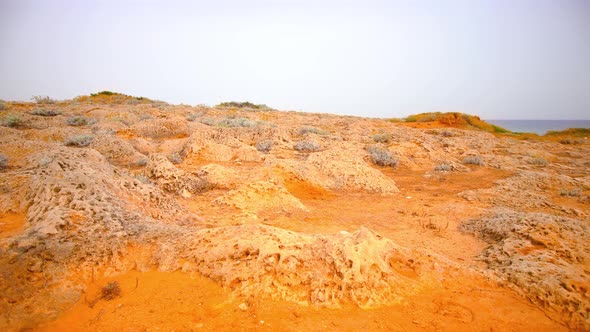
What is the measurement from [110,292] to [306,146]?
25.8ft

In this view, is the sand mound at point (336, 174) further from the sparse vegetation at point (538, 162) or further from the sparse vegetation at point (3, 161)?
the sparse vegetation at point (538, 162)

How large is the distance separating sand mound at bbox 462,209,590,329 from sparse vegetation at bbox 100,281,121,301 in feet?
10.7

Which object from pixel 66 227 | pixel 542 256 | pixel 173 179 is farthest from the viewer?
pixel 173 179

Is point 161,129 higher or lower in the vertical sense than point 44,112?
lower

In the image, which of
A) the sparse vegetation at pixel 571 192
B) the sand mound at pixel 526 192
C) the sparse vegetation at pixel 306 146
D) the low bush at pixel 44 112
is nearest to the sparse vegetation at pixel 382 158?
the sparse vegetation at pixel 306 146

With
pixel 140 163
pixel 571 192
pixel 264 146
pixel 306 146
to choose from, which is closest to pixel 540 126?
pixel 571 192

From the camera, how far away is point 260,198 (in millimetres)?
5336

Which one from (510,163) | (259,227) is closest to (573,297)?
(259,227)

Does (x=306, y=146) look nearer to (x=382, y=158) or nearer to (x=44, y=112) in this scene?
(x=382, y=158)

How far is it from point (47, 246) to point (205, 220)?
189 centimetres

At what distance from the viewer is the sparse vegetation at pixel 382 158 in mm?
9758

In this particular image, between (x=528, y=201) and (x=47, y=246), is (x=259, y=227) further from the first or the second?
(x=528, y=201)

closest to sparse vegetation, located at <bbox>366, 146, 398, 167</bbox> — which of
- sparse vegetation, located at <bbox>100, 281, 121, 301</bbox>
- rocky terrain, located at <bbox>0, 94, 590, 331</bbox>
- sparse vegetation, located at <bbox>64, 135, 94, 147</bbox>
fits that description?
rocky terrain, located at <bbox>0, 94, 590, 331</bbox>

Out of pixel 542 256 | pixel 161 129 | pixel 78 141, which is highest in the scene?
pixel 161 129
